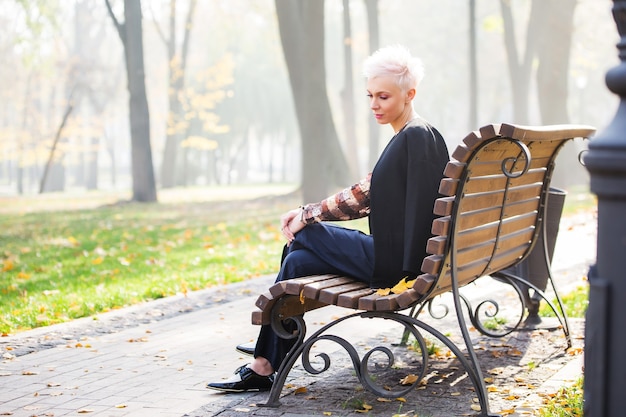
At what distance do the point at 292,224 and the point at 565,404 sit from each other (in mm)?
1569

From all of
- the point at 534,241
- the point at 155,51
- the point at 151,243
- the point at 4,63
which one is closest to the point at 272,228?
the point at 151,243

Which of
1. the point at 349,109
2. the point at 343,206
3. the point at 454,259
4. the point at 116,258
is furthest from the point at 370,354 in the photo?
the point at 349,109

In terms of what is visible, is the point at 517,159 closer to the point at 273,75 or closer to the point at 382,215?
the point at 382,215

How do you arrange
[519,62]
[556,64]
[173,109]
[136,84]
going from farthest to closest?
[173,109], [519,62], [136,84], [556,64]

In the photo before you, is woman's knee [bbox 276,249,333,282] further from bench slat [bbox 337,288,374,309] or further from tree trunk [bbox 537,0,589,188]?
tree trunk [bbox 537,0,589,188]

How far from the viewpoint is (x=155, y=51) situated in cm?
6019

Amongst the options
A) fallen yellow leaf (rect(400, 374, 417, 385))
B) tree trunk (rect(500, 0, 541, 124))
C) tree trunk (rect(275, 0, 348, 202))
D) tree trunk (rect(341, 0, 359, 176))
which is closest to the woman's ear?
fallen yellow leaf (rect(400, 374, 417, 385))

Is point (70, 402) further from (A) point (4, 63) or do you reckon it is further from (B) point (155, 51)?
(B) point (155, 51)

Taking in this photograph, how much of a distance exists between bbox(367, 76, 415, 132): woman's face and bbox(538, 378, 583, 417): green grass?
154 centimetres

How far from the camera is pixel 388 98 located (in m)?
4.23

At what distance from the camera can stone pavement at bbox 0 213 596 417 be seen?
399cm

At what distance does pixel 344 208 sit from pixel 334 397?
962 millimetres

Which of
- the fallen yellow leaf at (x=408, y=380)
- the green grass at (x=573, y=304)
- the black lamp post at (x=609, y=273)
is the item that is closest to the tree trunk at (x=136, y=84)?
the green grass at (x=573, y=304)

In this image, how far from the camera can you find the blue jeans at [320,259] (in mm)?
4203
